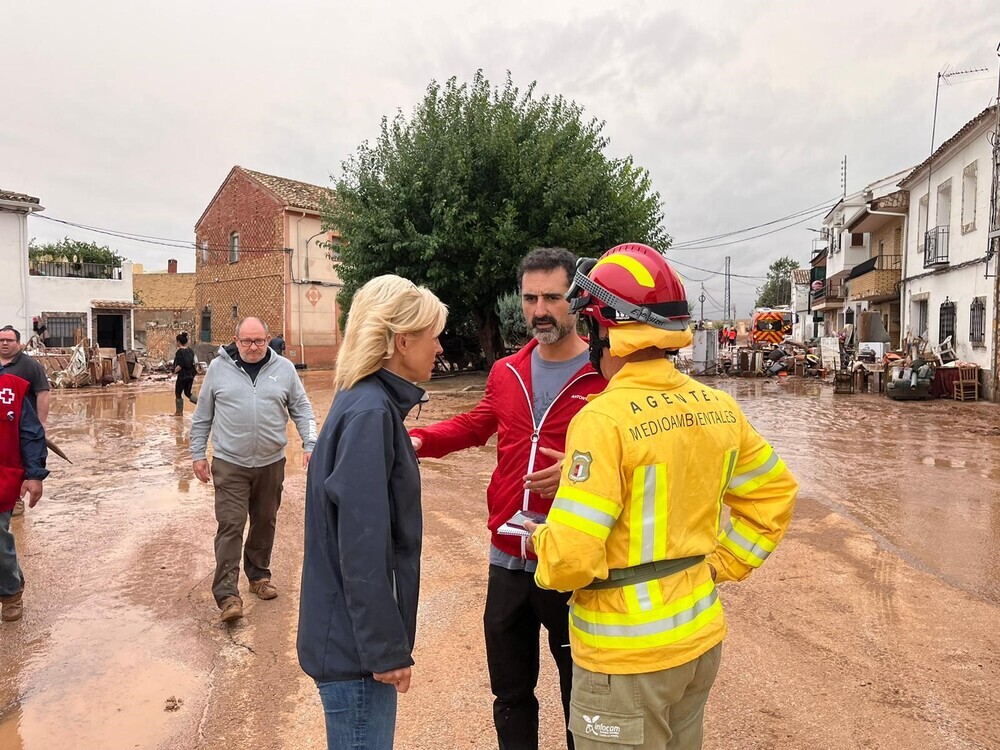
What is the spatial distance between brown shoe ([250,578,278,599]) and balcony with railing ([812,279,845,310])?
3585cm

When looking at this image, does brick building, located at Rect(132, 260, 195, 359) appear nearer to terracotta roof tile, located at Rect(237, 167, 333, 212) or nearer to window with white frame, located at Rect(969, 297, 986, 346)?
terracotta roof tile, located at Rect(237, 167, 333, 212)

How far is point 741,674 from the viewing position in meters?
3.55

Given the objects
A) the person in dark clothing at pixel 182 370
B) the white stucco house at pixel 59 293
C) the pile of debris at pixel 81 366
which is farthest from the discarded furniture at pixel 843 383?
the white stucco house at pixel 59 293

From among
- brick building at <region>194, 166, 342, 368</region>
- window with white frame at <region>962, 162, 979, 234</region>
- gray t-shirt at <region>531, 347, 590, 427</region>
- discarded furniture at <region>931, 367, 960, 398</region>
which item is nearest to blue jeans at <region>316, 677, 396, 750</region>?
gray t-shirt at <region>531, 347, 590, 427</region>

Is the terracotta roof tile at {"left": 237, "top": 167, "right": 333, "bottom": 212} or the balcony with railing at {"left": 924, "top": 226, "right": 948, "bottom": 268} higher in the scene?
the terracotta roof tile at {"left": 237, "top": 167, "right": 333, "bottom": 212}

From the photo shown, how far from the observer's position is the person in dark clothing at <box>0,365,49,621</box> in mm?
4309

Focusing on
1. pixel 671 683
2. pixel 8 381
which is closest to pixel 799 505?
pixel 671 683

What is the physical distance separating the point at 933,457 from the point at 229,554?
945 centimetres

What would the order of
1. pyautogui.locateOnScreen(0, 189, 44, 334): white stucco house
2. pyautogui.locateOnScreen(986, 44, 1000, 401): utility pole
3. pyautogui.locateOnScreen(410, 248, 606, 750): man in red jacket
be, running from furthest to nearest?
pyautogui.locateOnScreen(0, 189, 44, 334): white stucco house < pyautogui.locateOnScreen(986, 44, 1000, 401): utility pole < pyautogui.locateOnScreen(410, 248, 606, 750): man in red jacket

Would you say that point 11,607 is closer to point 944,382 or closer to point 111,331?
point 944,382

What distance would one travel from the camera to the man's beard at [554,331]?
2680mm

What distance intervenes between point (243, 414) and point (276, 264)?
2756cm

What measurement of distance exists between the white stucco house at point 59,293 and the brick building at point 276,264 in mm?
4597

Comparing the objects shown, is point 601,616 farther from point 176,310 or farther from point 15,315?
point 176,310
